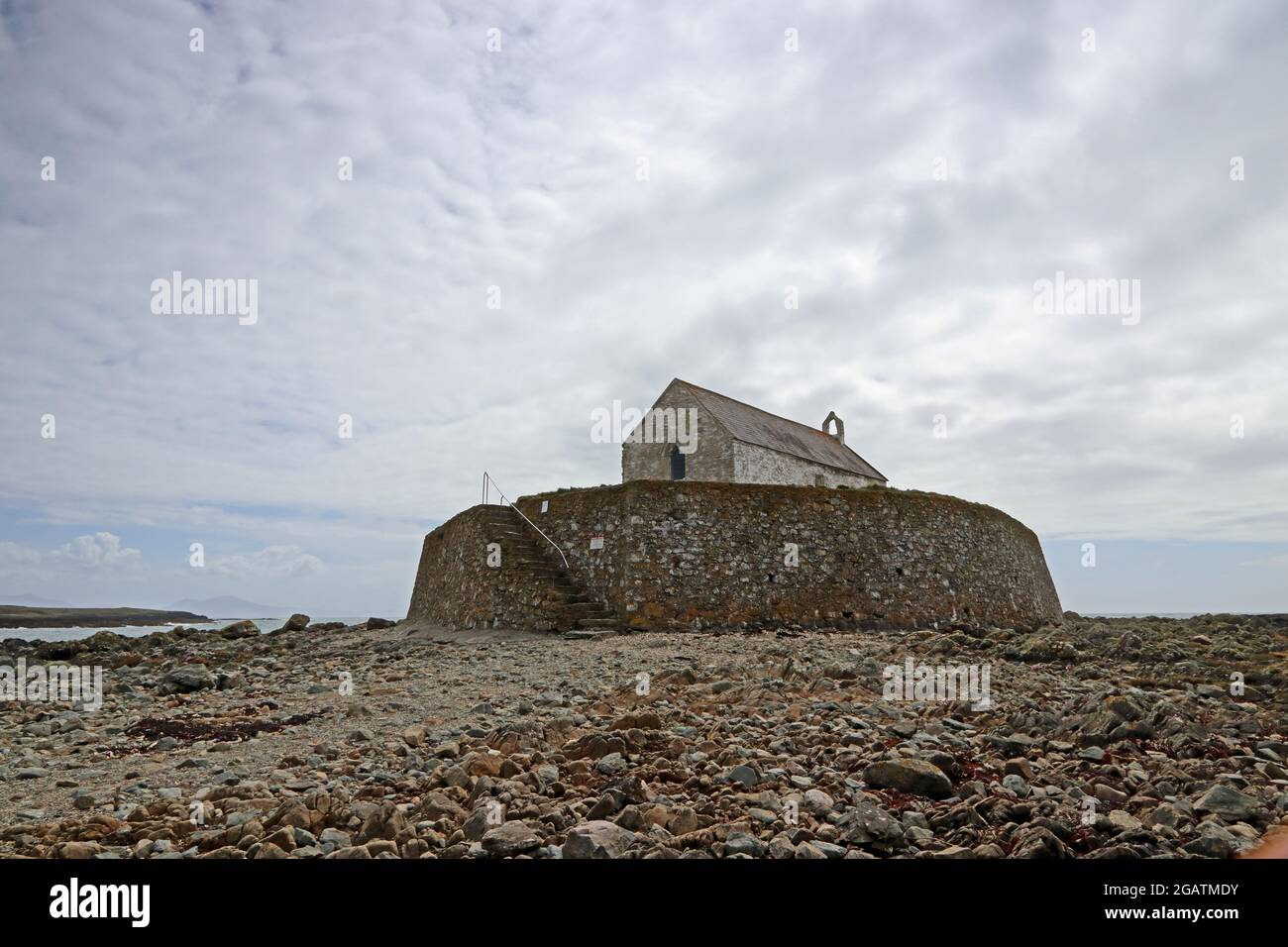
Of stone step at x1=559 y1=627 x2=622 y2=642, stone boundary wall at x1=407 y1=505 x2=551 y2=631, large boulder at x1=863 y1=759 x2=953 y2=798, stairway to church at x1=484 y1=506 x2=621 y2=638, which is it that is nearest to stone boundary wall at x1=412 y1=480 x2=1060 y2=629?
stone boundary wall at x1=407 y1=505 x2=551 y2=631

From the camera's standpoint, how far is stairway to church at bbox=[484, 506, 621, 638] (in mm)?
16391

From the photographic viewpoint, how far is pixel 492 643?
50.0 ft

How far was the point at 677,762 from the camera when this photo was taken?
5570 mm

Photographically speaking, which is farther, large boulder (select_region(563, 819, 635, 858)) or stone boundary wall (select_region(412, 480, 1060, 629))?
stone boundary wall (select_region(412, 480, 1060, 629))

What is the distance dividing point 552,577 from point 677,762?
12751 millimetres

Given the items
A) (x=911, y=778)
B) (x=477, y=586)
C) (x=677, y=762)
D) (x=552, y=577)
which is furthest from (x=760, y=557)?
(x=911, y=778)

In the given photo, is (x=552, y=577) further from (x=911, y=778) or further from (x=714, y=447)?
(x=911, y=778)

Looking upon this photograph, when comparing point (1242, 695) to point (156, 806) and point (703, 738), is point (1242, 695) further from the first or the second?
point (156, 806)

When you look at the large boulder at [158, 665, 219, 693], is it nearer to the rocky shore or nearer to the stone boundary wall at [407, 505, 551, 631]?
the rocky shore

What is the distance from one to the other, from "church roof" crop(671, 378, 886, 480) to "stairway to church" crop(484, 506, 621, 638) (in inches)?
366

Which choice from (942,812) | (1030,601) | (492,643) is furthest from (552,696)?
(1030,601)

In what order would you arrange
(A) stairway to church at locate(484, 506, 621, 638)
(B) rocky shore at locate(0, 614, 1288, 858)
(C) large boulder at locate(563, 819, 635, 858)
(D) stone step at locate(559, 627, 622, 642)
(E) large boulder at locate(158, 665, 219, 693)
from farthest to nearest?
(A) stairway to church at locate(484, 506, 621, 638) → (D) stone step at locate(559, 627, 622, 642) → (E) large boulder at locate(158, 665, 219, 693) → (B) rocky shore at locate(0, 614, 1288, 858) → (C) large boulder at locate(563, 819, 635, 858)

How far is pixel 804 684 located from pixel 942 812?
4.90 m

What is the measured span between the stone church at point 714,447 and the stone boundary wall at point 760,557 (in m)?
5.37
